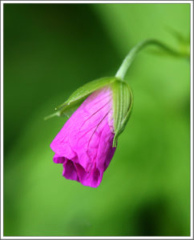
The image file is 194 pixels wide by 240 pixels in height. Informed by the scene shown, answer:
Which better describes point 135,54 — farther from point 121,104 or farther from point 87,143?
point 87,143

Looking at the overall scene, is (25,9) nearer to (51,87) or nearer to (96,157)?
(51,87)

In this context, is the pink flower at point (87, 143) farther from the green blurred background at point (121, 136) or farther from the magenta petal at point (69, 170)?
the green blurred background at point (121, 136)

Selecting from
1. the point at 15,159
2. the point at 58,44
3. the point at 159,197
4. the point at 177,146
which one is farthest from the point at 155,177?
the point at 58,44

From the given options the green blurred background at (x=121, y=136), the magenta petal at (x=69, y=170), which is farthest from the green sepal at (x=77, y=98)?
the green blurred background at (x=121, y=136)

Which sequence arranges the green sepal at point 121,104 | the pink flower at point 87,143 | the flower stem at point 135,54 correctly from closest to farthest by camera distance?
1. the pink flower at point 87,143
2. the green sepal at point 121,104
3. the flower stem at point 135,54

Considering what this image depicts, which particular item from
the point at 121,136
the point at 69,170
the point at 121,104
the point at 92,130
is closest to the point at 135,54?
the point at 121,104
